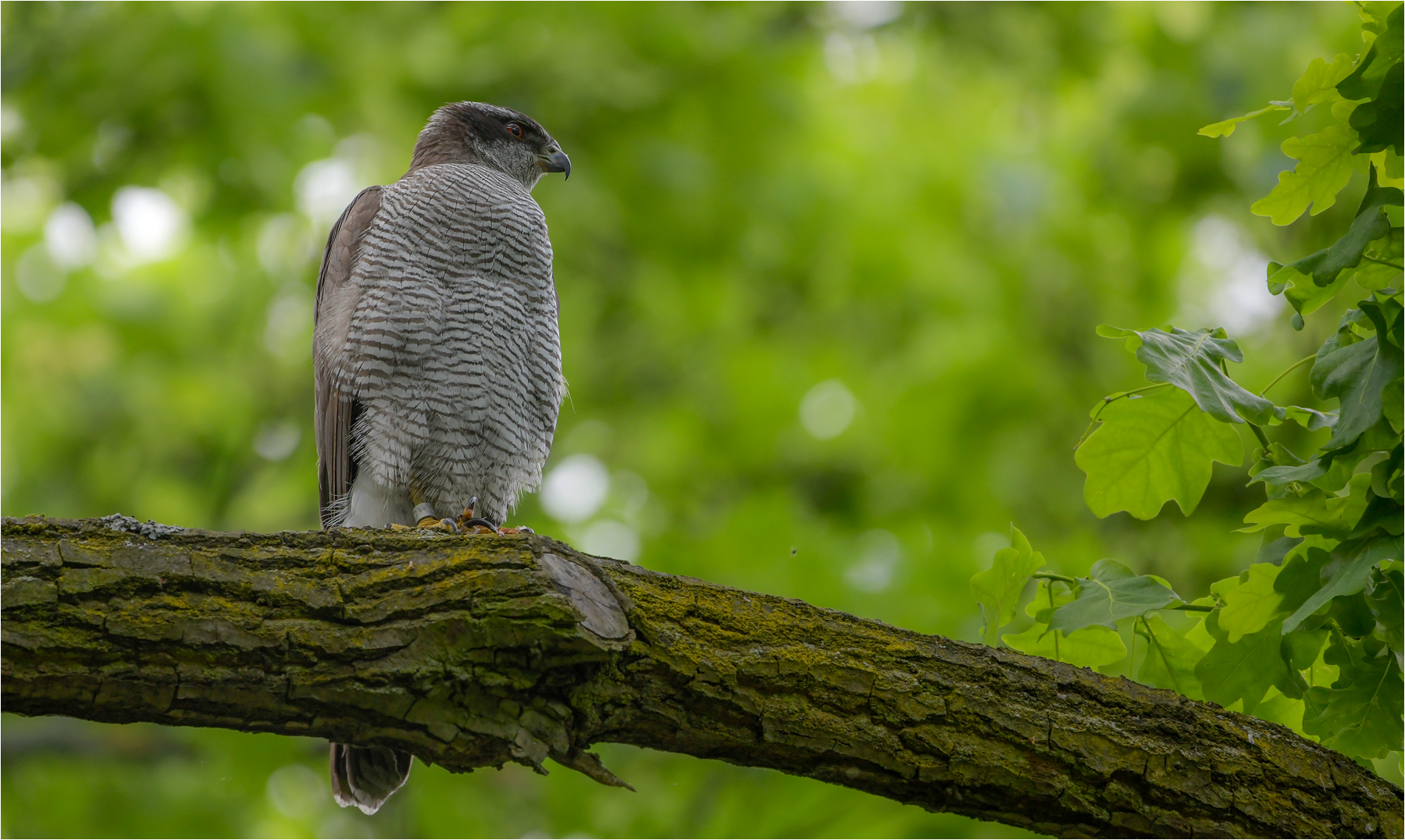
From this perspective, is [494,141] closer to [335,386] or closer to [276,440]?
[335,386]

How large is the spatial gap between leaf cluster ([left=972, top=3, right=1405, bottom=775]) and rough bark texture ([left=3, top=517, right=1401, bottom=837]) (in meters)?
0.17

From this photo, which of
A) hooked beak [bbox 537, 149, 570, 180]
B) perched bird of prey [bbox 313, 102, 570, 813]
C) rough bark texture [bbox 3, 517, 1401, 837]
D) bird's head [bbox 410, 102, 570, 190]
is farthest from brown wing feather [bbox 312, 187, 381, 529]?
rough bark texture [bbox 3, 517, 1401, 837]

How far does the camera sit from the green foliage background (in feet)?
20.1

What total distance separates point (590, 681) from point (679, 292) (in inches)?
239

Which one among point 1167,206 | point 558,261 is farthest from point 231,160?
point 1167,206

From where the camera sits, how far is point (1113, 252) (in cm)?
753

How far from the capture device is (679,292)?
8031mm

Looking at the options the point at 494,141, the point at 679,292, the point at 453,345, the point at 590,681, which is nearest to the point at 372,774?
the point at 590,681

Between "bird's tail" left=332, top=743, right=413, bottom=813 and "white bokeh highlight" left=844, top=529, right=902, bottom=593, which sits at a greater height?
"white bokeh highlight" left=844, top=529, right=902, bottom=593

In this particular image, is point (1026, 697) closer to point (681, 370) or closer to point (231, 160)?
point (231, 160)

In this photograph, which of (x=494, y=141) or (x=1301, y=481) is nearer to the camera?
(x=1301, y=481)

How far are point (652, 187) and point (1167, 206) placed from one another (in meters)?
3.39

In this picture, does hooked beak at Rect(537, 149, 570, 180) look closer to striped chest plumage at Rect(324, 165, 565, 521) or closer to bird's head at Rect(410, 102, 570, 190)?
bird's head at Rect(410, 102, 570, 190)

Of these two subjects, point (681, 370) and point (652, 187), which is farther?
point (681, 370)
